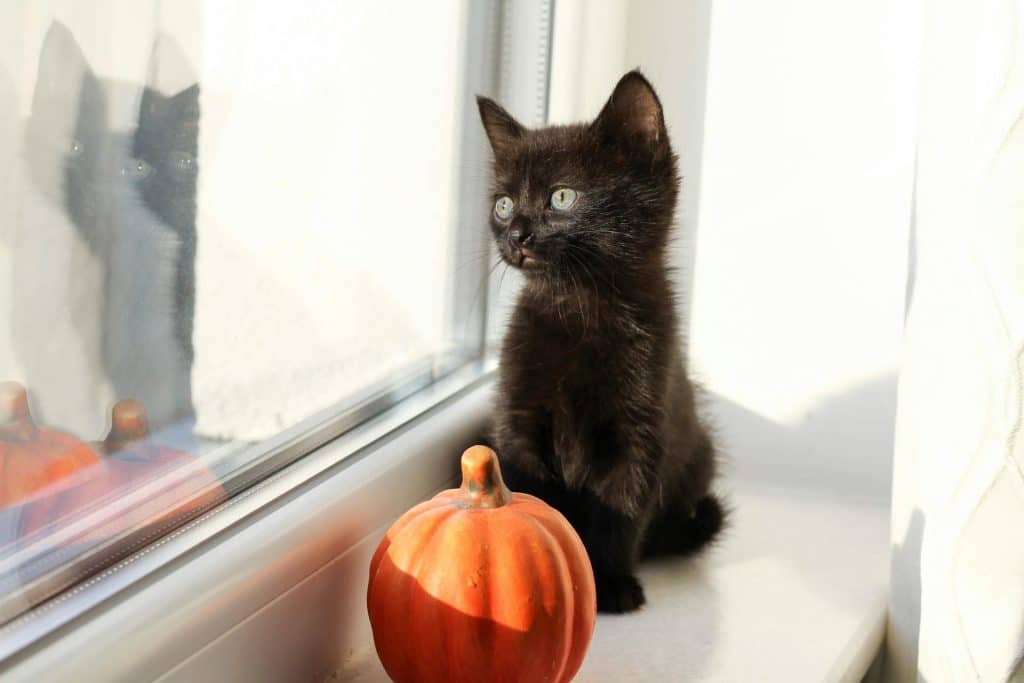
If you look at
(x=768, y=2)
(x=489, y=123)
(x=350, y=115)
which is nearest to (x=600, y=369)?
(x=489, y=123)

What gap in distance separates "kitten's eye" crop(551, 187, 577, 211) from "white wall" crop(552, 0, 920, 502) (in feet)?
1.48

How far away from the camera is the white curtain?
71cm

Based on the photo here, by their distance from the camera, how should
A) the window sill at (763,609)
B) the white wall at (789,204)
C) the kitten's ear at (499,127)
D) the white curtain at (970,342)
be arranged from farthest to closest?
the white wall at (789,204)
the kitten's ear at (499,127)
the window sill at (763,609)
the white curtain at (970,342)

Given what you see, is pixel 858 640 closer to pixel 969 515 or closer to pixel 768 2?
pixel 969 515

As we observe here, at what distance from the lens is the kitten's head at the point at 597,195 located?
89cm

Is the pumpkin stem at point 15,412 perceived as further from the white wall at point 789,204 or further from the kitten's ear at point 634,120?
the white wall at point 789,204

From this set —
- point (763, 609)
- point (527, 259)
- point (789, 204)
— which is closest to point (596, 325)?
point (527, 259)

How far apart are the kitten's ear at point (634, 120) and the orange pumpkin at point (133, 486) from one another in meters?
0.46

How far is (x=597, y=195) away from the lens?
0.89 meters

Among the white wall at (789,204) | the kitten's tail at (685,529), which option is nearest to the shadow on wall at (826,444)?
the white wall at (789,204)

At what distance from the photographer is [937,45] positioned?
80cm

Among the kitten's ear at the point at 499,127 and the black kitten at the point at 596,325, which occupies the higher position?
the kitten's ear at the point at 499,127

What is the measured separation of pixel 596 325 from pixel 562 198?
119 millimetres

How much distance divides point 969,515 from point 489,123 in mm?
559
